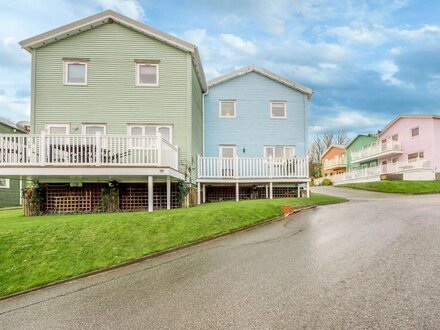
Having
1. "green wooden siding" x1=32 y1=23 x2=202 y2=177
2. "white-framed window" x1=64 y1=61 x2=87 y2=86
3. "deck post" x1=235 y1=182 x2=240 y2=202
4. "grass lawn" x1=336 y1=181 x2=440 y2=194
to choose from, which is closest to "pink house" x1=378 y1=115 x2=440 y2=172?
"grass lawn" x1=336 y1=181 x2=440 y2=194

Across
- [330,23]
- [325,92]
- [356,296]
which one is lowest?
[356,296]

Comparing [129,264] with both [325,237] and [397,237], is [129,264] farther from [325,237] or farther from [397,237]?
[397,237]

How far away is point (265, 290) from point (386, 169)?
3814 centimetres

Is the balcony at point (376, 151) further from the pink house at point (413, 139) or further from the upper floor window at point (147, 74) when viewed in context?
the upper floor window at point (147, 74)

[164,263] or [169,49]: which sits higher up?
[169,49]

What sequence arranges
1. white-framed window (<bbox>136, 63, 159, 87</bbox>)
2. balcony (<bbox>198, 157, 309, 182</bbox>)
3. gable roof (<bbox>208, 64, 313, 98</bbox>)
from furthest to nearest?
gable roof (<bbox>208, 64, 313, 98</bbox>), balcony (<bbox>198, 157, 309, 182</bbox>), white-framed window (<bbox>136, 63, 159, 87</bbox>)

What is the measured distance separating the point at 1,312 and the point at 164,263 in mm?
3067

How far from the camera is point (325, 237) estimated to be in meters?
8.98

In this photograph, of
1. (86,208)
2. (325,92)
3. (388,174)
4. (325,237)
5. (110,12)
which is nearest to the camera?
(325,237)

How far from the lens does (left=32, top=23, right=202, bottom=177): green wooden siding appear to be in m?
16.7

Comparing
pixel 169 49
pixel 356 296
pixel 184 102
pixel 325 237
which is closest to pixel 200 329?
pixel 356 296

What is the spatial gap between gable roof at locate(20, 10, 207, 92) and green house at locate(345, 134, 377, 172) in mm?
36089

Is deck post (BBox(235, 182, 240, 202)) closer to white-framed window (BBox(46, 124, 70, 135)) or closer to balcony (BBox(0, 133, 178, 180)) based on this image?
balcony (BBox(0, 133, 178, 180))

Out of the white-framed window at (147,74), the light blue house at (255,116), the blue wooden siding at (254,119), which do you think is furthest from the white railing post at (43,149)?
the blue wooden siding at (254,119)
